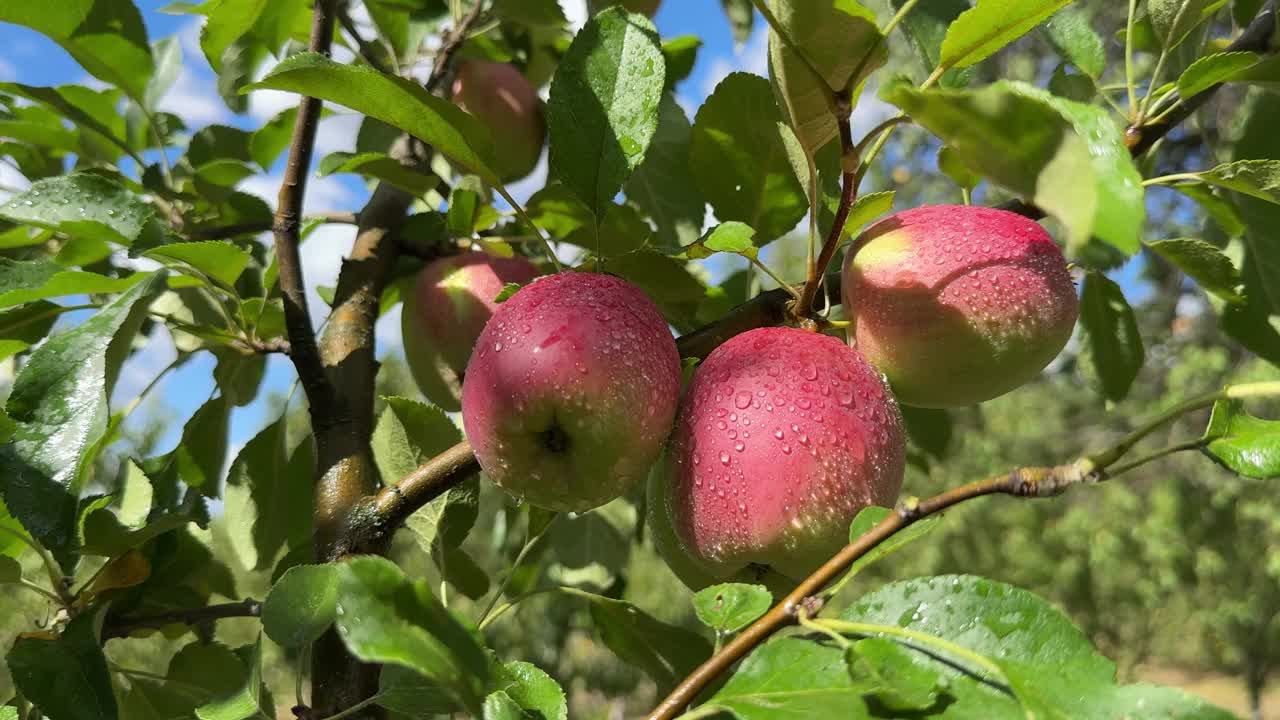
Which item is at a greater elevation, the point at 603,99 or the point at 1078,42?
the point at 603,99

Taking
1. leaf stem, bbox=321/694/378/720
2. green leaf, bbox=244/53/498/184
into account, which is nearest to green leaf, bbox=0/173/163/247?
green leaf, bbox=244/53/498/184

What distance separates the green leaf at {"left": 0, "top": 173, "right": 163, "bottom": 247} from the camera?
73 cm

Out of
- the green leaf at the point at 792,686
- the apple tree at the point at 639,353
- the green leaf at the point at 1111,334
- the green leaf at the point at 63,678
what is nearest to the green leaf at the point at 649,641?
the apple tree at the point at 639,353

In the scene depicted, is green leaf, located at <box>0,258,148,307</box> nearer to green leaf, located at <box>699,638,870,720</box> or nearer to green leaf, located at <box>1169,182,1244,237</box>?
green leaf, located at <box>699,638,870,720</box>

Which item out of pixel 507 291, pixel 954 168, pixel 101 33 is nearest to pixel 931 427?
pixel 954 168

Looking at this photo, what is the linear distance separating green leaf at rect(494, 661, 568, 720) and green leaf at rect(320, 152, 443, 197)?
1.38ft

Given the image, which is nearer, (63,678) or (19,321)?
(63,678)

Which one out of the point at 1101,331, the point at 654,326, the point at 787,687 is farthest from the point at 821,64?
the point at 1101,331

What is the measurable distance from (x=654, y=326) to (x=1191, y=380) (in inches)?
224

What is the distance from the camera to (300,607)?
0.53m

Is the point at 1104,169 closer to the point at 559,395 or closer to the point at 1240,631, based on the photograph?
the point at 559,395

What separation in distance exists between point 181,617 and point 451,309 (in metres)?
0.35

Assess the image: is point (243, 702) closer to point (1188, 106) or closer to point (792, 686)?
point (792, 686)

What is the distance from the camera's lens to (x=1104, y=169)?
1.15 ft
